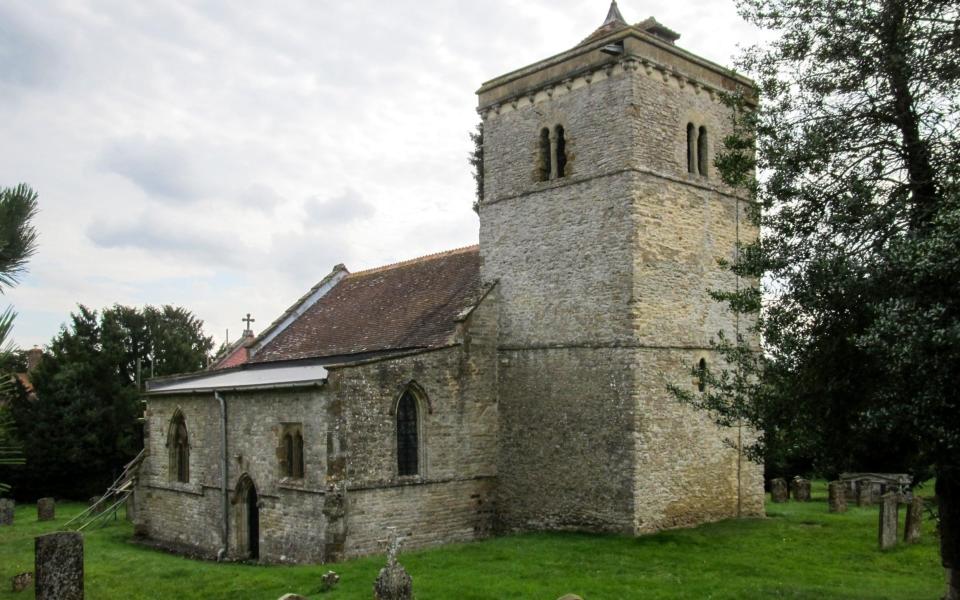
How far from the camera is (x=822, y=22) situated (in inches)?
481

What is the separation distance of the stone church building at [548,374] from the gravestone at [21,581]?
5379 millimetres

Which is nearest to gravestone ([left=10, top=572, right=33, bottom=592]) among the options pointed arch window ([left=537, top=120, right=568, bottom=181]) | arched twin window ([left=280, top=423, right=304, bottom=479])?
arched twin window ([left=280, top=423, right=304, bottom=479])

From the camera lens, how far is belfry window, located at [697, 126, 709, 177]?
21.2 metres

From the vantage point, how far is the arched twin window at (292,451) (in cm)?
2002

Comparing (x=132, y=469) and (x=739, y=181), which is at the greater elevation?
(x=739, y=181)

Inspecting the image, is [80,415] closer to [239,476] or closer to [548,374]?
[239,476]

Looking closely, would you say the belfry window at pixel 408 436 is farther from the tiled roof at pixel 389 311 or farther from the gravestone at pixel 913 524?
the gravestone at pixel 913 524

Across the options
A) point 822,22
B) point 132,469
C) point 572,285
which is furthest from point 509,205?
point 132,469

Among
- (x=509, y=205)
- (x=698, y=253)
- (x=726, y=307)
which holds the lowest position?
(x=726, y=307)

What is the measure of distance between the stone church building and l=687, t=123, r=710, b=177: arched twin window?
0.04m

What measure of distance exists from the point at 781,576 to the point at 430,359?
938cm

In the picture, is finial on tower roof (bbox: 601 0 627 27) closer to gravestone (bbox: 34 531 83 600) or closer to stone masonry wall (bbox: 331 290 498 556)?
stone masonry wall (bbox: 331 290 498 556)

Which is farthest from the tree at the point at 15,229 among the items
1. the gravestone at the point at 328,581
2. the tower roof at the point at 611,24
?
the tower roof at the point at 611,24

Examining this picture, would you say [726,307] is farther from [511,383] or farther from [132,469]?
[132,469]
